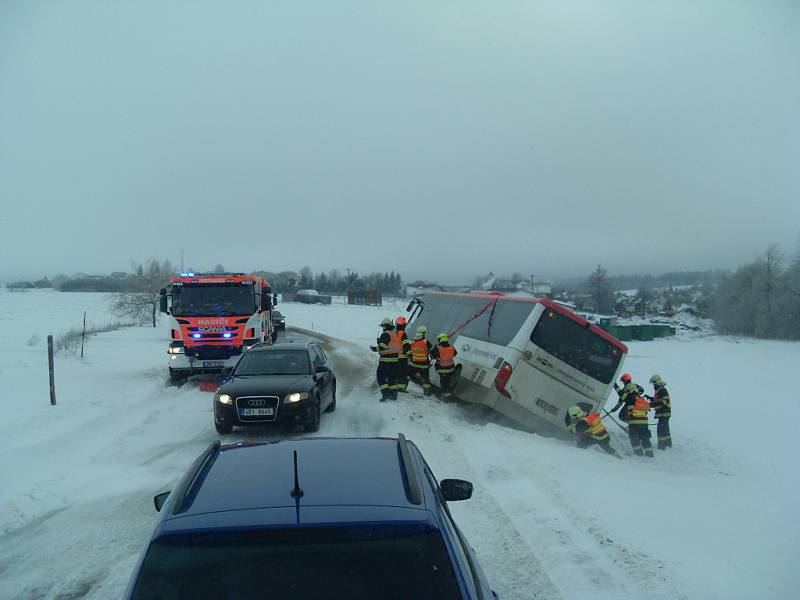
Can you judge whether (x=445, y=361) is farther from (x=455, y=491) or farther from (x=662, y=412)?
(x=455, y=491)

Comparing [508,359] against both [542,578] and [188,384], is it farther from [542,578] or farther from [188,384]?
[188,384]

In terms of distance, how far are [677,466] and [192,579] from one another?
11.0 m

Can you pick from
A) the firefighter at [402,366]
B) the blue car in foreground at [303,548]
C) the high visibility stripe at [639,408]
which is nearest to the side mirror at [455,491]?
the blue car in foreground at [303,548]

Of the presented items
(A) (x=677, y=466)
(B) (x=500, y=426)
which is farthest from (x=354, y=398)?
(A) (x=677, y=466)

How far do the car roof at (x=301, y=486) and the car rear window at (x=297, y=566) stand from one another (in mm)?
77

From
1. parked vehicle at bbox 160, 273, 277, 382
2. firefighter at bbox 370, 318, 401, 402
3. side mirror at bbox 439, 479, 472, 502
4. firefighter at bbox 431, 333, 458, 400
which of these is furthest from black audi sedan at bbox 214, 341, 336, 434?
side mirror at bbox 439, 479, 472, 502

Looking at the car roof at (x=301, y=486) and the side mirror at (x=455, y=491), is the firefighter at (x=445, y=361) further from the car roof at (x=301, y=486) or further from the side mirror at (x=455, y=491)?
the car roof at (x=301, y=486)

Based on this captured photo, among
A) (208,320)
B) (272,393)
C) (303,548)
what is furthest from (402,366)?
(303,548)

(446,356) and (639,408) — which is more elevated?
(446,356)

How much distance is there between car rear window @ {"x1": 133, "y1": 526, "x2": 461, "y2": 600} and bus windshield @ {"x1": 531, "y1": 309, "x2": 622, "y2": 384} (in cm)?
930

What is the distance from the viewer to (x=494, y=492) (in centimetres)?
→ 680

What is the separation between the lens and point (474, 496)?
21.7 ft

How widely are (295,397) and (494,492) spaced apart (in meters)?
3.91

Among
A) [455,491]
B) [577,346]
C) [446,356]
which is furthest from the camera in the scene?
[446,356]
